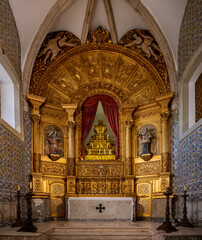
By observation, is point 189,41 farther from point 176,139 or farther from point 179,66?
point 176,139

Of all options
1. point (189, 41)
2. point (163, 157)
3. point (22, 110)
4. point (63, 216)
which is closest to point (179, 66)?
point (189, 41)

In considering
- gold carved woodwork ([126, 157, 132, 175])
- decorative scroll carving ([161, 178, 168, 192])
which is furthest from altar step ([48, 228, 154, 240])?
gold carved woodwork ([126, 157, 132, 175])

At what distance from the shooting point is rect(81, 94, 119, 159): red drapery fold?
13.1 meters

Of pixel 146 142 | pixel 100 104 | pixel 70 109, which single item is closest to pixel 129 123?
pixel 146 142

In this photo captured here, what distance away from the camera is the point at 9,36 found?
405 inches

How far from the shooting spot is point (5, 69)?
9.84m

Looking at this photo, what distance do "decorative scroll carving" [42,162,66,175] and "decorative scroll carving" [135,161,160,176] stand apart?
2740 mm

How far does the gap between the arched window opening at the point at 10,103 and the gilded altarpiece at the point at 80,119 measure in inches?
31.8

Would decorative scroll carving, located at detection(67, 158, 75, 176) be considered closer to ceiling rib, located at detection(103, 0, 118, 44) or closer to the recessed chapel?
the recessed chapel

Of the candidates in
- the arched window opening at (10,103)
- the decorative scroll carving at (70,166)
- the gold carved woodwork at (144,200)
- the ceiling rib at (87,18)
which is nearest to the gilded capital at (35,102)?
the arched window opening at (10,103)

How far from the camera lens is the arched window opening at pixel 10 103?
10.9 metres

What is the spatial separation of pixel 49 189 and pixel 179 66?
6.19 meters

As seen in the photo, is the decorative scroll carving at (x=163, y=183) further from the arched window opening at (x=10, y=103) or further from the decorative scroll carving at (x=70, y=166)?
the arched window opening at (x=10, y=103)

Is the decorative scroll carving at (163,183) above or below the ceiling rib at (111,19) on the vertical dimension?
below
